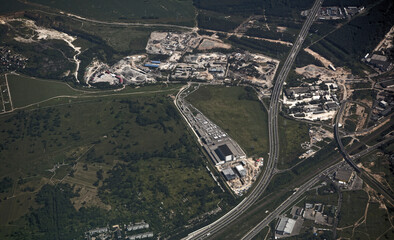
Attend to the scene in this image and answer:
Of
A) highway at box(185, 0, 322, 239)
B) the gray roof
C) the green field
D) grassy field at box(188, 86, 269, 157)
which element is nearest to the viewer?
highway at box(185, 0, 322, 239)

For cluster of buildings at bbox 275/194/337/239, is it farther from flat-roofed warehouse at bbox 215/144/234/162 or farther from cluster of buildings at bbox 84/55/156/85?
cluster of buildings at bbox 84/55/156/85

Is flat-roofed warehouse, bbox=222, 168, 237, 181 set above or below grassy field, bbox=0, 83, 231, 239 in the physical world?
above

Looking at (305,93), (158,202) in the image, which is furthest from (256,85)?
(158,202)

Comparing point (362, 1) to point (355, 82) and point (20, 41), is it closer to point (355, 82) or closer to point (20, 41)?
point (355, 82)

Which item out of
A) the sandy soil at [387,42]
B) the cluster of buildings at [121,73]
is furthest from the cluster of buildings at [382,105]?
the cluster of buildings at [121,73]

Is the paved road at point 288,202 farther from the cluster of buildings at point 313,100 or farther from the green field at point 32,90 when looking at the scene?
the green field at point 32,90

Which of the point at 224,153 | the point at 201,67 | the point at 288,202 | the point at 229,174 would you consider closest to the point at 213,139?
the point at 224,153

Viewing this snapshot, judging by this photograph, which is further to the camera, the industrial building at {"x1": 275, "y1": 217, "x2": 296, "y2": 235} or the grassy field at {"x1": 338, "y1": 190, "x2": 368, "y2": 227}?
the grassy field at {"x1": 338, "y1": 190, "x2": 368, "y2": 227}

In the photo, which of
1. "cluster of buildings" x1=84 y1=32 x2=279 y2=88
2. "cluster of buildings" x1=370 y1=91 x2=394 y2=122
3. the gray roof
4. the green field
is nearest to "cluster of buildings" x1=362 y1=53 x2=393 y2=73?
"cluster of buildings" x1=370 y1=91 x2=394 y2=122
